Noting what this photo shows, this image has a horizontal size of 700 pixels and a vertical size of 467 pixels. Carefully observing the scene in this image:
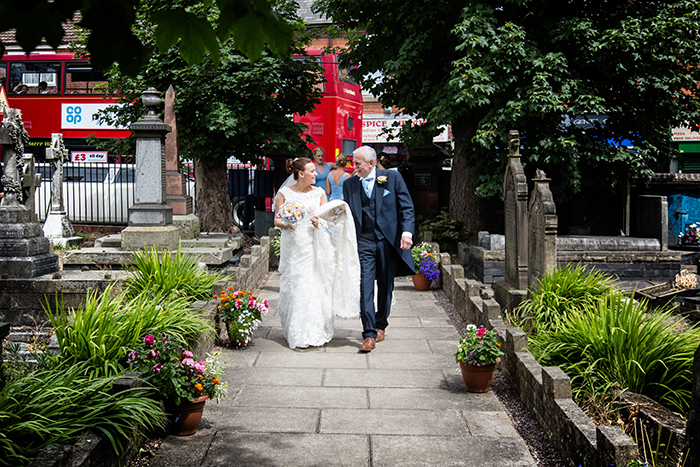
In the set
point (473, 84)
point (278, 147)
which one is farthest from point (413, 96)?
point (278, 147)

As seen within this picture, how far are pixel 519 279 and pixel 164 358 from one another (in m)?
5.80

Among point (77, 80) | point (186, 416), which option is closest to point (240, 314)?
point (186, 416)

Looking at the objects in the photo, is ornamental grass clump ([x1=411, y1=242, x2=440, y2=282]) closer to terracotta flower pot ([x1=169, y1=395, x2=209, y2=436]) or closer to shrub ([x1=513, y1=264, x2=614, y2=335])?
shrub ([x1=513, y1=264, x2=614, y2=335])

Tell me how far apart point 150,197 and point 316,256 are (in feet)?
14.6

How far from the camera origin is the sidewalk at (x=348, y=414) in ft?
14.1

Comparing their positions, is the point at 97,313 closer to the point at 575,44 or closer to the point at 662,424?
the point at 662,424

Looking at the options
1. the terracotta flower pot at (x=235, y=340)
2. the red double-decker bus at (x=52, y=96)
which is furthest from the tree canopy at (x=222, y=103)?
the terracotta flower pot at (x=235, y=340)

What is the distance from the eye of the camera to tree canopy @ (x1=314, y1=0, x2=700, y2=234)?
12.3 m

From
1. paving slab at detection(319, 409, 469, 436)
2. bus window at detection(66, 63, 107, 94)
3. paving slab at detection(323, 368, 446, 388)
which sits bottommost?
paving slab at detection(319, 409, 469, 436)

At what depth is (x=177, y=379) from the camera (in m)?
4.54

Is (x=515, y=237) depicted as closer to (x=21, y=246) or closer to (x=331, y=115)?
(x=21, y=246)

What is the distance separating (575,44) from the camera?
1279cm

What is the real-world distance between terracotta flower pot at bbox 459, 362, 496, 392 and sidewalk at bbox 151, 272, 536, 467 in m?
0.08

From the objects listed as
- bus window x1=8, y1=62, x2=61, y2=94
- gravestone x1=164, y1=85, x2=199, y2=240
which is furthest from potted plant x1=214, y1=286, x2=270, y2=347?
bus window x1=8, y1=62, x2=61, y2=94
